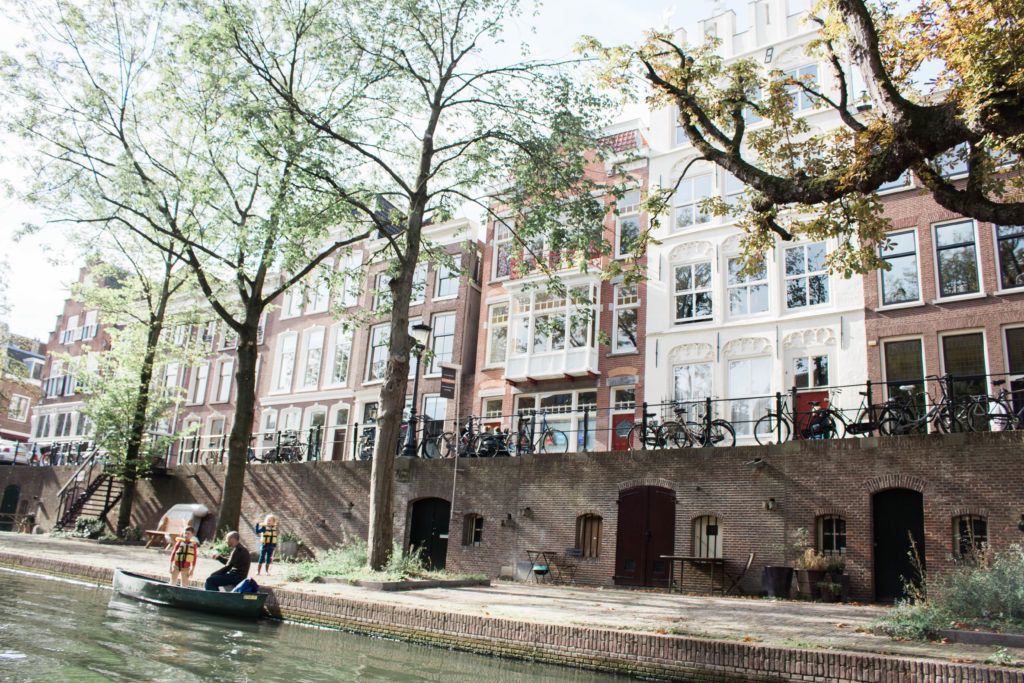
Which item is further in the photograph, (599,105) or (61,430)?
(61,430)

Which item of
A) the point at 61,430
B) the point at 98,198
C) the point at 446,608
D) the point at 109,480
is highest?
the point at 98,198

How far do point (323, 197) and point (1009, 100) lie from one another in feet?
42.3

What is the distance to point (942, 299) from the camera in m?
19.6

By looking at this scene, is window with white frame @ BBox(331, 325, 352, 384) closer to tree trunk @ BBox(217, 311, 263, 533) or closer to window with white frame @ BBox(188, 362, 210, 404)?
window with white frame @ BBox(188, 362, 210, 404)

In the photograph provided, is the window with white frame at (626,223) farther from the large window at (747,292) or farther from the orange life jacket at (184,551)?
the orange life jacket at (184,551)

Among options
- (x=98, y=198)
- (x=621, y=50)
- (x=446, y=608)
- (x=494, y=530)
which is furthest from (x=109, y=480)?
(x=621, y=50)

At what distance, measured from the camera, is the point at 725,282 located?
23.5 m

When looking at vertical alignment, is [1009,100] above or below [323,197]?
below

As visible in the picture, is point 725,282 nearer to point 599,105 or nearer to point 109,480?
point 599,105

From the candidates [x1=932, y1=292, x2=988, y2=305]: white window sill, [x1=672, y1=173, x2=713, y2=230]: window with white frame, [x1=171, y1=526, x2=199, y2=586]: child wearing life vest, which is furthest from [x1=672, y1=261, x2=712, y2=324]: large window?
[x1=171, y1=526, x2=199, y2=586]: child wearing life vest

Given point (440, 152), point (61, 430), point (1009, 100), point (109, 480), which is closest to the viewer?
point (1009, 100)

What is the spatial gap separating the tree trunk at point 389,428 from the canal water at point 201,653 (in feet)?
11.3

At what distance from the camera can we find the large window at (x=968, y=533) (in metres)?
13.9

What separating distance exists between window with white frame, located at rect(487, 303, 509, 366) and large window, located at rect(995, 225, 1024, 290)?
48.2ft
